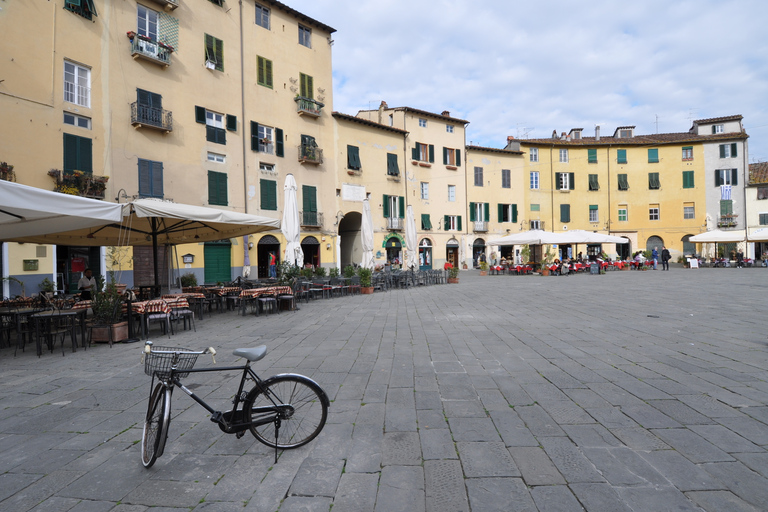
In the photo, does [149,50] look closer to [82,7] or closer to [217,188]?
[82,7]

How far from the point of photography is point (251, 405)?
110 inches

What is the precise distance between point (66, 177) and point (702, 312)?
1852 centimetres

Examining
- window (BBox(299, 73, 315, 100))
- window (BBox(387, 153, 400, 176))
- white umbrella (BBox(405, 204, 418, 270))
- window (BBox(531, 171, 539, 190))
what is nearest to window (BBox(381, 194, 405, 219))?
window (BBox(387, 153, 400, 176))

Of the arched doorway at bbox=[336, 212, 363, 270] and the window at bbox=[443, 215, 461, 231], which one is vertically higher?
the window at bbox=[443, 215, 461, 231]

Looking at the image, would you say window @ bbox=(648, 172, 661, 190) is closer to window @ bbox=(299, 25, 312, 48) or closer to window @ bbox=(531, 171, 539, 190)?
window @ bbox=(531, 171, 539, 190)

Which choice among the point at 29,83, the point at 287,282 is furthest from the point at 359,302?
the point at 29,83

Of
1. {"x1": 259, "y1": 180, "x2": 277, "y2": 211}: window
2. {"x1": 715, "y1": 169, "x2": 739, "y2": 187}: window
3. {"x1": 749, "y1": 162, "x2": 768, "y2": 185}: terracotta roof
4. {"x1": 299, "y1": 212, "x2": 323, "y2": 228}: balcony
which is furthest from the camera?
{"x1": 715, "y1": 169, "x2": 739, "y2": 187}: window

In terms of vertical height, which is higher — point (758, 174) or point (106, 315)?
point (758, 174)

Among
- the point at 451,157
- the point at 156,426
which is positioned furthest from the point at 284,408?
the point at 451,157

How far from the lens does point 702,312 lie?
27.6ft

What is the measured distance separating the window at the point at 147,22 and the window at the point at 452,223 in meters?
20.8

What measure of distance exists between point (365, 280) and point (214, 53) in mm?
13328

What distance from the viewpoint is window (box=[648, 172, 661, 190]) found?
3475 cm

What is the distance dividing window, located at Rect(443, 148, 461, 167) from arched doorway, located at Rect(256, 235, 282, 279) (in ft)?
50.9
